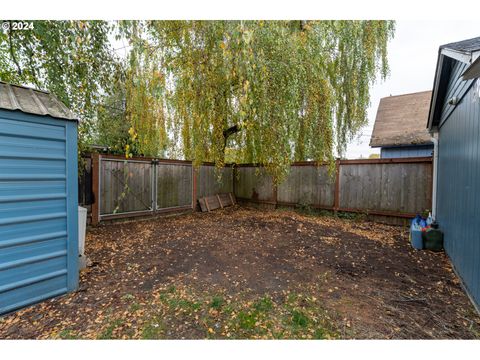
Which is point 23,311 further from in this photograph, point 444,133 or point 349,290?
point 444,133

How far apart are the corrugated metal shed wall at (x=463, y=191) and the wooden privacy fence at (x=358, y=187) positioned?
1.26 metres

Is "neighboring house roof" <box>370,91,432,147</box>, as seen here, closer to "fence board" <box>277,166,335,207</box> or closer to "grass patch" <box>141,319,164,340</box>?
"fence board" <box>277,166,335,207</box>

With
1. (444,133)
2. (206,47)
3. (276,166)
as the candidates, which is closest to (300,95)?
(276,166)

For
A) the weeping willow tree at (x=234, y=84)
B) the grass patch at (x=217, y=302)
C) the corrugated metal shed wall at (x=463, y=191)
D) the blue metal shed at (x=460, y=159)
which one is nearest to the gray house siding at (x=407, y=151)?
the blue metal shed at (x=460, y=159)

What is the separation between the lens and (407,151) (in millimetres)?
8297

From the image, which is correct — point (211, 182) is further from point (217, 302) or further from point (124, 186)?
point (217, 302)

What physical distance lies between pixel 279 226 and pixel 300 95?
2834mm

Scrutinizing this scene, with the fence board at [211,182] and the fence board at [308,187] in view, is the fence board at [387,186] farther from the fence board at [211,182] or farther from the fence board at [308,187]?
the fence board at [211,182]

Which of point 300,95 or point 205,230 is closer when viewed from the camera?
point 300,95

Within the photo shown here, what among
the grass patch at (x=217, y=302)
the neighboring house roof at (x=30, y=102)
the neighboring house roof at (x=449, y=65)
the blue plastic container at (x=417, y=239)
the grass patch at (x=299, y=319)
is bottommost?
the grass patch at (x=217, y=302)

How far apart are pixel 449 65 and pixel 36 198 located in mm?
5568

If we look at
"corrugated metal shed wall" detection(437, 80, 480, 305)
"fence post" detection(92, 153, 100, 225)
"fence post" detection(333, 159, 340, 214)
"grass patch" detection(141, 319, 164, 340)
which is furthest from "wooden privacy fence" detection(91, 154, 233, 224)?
"corrugated metal shed wall" detection(437, 80, 480, 305)

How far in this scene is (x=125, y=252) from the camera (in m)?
3.38

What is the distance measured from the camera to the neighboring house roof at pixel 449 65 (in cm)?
178
